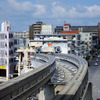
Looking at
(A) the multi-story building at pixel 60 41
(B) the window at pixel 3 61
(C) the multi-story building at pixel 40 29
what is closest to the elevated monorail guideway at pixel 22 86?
(B) the window at pixel 3 61

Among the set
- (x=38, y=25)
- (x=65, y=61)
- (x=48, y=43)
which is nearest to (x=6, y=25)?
(x=65, y=61)

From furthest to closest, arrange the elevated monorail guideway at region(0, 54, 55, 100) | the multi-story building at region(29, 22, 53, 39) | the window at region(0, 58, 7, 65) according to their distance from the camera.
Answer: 1. the multi-story building at region(29, 22, 53, 39)
2. the window at region(0, 58, 7, 65)
3. the elevated monorail guideway at region(0, 54, 55, 100)

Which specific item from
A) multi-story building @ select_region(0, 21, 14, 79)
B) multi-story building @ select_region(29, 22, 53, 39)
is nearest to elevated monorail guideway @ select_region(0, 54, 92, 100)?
multi-story building @ select_region(0, 21, 14, 79)

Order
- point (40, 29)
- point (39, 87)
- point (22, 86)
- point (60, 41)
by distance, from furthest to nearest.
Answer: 1. point (40, 29)
2. point (60, 41)
3. point (39, 87)
4. point (22, 86)

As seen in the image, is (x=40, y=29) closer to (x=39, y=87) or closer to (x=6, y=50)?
(x=6, y=50)

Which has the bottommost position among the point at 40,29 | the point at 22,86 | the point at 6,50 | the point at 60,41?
the point at 22,86

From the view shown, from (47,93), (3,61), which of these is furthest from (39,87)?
(3,61)

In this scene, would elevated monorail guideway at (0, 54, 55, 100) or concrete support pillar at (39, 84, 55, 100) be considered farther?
concrete support pillar at (39, 84, 55, 100)

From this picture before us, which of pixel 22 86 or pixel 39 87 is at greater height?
pixel 22 86

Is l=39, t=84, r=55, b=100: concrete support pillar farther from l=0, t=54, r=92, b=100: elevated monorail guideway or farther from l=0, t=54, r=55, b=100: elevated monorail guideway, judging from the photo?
l=0, t=54, r=55, b=100: elevated monorail guideway

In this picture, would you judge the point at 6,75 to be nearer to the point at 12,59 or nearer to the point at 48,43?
the point at 12,59

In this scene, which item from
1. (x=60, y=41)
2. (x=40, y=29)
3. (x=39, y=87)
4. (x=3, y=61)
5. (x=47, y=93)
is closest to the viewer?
(x=39, y=87)

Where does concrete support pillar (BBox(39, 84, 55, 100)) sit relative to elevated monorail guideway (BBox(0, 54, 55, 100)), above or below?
below

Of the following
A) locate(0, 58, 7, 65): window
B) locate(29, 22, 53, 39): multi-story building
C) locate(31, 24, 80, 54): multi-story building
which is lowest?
locate(0, 58, 7, 65): window
